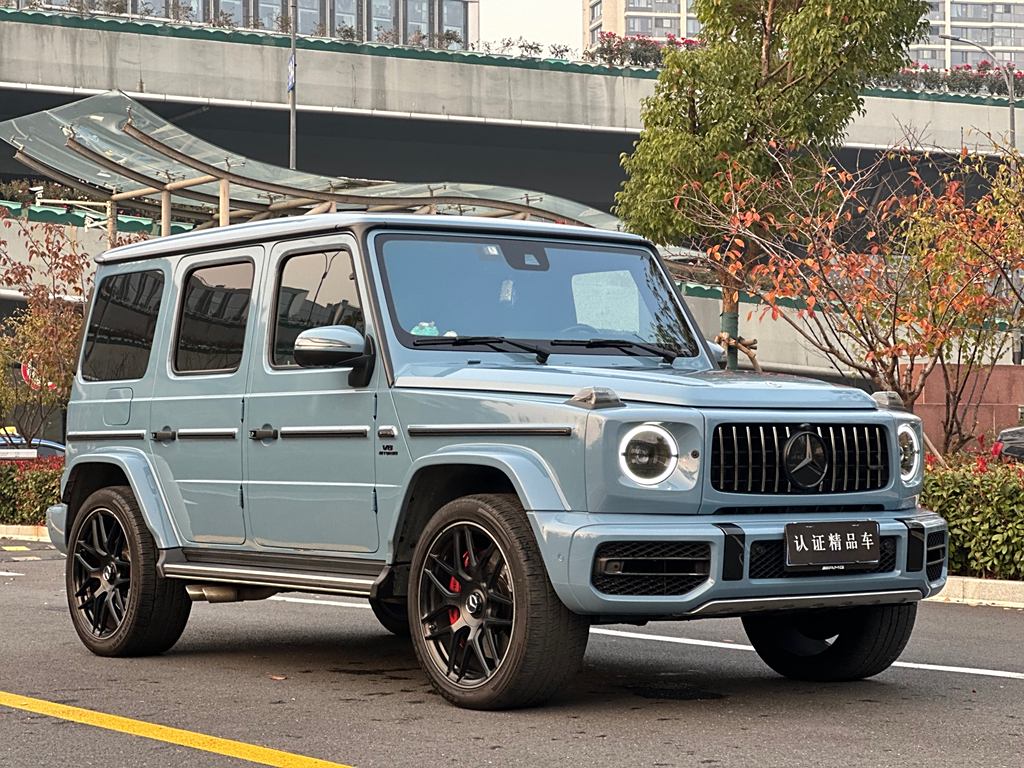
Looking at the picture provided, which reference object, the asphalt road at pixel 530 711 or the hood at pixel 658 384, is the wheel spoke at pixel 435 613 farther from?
the hood at pixel 658 384

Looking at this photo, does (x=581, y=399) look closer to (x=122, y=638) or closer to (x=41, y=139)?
(x=122, y=638)

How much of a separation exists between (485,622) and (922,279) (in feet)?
34.1

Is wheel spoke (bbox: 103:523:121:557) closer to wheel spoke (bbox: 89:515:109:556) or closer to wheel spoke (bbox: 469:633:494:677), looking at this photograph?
wheel spoke (bbox: 89:515:109:556)

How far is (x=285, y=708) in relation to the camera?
7.49 m

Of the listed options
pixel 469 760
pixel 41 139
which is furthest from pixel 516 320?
pixel 41 139

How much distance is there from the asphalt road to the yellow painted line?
0.07 meters

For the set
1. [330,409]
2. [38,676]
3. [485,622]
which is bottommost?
[38,676]

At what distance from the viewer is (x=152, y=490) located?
30.1 feet

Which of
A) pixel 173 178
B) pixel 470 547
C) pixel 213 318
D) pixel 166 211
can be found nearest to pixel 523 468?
pixel 470 547

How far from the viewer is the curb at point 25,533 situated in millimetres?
22266

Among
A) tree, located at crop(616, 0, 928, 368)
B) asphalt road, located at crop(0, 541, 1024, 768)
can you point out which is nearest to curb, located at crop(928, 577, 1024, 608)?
asphalt road, located at crop(0, 541, 1024, 768)

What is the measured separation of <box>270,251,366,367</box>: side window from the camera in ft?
26.9

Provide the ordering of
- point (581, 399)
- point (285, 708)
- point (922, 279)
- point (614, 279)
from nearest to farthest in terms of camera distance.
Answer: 1. point (581, 399)
2. point (285, 708)
3. point (614, 279)
4. point (922, 279)

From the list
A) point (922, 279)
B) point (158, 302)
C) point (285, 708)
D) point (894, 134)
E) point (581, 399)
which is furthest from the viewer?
point (894, 134)
